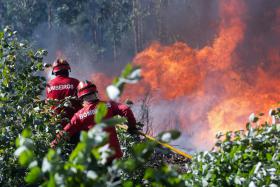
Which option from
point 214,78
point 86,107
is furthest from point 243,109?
point 86,107

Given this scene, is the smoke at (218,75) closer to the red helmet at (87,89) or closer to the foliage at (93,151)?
the foliage at (93,151)

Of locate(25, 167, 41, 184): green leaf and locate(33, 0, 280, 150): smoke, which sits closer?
locate(25, 167, 41, 184): green leaf

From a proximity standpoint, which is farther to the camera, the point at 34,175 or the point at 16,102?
the point at 16,102

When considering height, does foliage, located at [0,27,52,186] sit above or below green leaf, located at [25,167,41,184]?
above

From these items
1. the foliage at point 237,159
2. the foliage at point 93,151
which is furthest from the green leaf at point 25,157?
the foliage at point 237,159

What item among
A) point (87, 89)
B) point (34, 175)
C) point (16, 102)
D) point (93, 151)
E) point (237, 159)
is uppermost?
point (87, 89)

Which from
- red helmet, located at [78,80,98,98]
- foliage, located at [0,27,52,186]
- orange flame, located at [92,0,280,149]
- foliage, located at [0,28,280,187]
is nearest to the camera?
foliage, located at [0,28,280,187]

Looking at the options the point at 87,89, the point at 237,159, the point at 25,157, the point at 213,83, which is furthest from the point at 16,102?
the point at 213,83

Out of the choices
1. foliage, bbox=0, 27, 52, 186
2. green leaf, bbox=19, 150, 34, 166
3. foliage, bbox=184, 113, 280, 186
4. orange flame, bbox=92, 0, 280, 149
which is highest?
orange flame, bbox=92, 0, 280, 149

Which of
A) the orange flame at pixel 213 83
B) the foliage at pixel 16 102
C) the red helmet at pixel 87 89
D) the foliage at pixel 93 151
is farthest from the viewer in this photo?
the orange flame at pixel 213 83

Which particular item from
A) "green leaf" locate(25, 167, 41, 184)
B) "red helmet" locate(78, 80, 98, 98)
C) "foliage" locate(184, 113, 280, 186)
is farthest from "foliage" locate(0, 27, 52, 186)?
"green leaf" locate(25, 167, 41, 184)

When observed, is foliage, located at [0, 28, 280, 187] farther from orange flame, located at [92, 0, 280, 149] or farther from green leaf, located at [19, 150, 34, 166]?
orange flame, located at [92, 0, 280, 149]

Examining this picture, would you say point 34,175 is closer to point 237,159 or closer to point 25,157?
point 25,157

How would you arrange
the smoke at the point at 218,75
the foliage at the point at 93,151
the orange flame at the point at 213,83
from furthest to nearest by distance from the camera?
the smoke at the point at 218,75, the orange flame at the point at 213,83, the foliage at the point at 93,151
